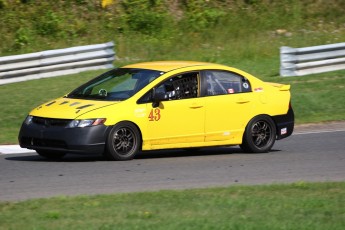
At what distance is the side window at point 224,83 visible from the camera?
1293cm

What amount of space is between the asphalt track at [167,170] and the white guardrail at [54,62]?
6.22 metres

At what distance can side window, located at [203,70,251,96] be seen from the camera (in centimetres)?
1293

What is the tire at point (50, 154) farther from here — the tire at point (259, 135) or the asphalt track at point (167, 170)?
the tire at point (259, 135)

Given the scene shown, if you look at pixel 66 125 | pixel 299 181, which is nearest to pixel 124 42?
pixel 66 125

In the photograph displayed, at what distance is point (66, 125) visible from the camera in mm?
11688

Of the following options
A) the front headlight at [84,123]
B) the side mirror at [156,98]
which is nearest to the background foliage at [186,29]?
the side mirror at [156,98]

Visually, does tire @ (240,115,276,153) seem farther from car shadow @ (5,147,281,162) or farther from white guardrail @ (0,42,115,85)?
white guardrail @ (0,42,115,85)

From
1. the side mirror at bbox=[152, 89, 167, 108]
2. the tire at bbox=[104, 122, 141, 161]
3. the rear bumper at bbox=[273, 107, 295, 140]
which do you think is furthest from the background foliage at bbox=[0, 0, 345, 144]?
the tire at bbox=[104, 122, 141, 161]

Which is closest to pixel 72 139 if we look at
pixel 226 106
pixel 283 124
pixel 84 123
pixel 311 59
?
pixel 84 123

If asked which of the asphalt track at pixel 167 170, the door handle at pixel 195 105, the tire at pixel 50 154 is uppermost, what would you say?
the door handle at pixel 195 105

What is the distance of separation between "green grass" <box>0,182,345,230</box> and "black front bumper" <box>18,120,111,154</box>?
2651 millimetres

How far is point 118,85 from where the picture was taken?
1261 centimetres

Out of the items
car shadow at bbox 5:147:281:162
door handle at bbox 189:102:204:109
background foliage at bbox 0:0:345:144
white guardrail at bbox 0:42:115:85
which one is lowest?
car shadow at bbox 5:147:281:162

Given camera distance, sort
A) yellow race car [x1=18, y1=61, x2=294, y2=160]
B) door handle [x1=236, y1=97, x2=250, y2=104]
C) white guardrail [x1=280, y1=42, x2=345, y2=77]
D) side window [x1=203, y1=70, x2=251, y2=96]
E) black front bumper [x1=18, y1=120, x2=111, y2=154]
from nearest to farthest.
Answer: black front bumper [x1=18, y1=120, x2=111, y2=154], yellow race car [x1=18, y1=61, x2=294, y2=160], side window [x1=203, y1=70, x2=251, y2=96], door handle [x1=236, y1=97, x2=250, y2=104], white guardrail [x1=280, y1=42, x2=345, y2=77]
